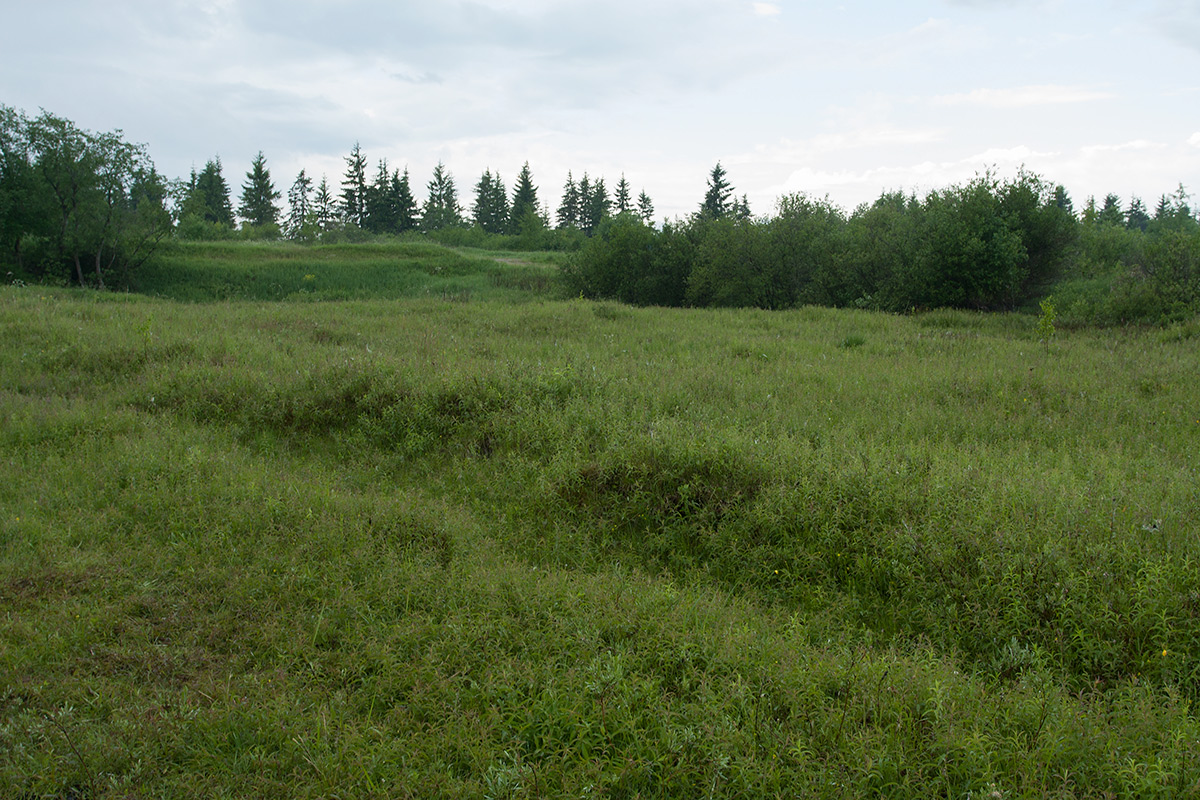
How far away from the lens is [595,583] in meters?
4.92

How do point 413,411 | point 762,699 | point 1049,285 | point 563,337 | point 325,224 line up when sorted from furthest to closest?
point 325,224, point 1049,285, point 563,337, point 413,411, point 762,699

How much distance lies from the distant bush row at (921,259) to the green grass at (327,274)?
864cm

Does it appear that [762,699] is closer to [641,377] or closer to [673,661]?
[673,661]

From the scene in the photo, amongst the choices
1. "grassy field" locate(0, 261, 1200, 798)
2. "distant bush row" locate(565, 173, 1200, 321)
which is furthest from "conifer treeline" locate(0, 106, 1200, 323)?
"grassy field" locate(0, 261, 1200, 798)

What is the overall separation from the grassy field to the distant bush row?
31.5 ft

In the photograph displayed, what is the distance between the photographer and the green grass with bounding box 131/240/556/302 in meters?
30.6

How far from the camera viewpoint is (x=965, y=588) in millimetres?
4617

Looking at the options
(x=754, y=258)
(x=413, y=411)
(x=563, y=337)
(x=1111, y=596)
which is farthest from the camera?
(x=754, y=258)

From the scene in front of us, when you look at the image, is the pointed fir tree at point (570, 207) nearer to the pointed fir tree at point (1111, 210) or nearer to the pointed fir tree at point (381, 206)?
the pointed fir tree at point (381, 206)

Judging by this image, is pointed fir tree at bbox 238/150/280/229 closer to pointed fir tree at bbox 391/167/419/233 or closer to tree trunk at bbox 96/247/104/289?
pointed fir tree at bbox 391/167/419/233

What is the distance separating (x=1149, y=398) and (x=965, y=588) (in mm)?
6652

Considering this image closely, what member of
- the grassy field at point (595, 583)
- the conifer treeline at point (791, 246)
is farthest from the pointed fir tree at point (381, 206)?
the grassy field at point (595, 583)

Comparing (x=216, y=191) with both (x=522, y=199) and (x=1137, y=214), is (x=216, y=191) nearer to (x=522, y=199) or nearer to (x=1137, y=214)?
(x=522, y=199)

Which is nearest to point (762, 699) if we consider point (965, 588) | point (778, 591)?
point (778, 591)
